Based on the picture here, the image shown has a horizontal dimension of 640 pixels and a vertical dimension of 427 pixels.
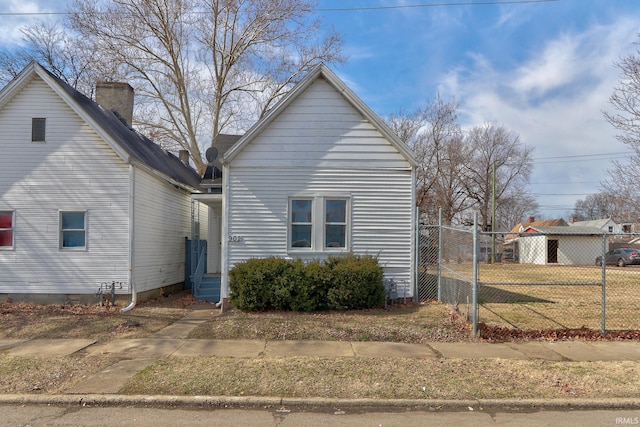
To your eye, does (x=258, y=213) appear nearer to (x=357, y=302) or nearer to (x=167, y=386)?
(x=357, y=302)

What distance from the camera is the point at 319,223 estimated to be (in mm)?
11461

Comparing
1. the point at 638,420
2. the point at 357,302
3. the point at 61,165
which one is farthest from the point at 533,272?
the point at 61,165

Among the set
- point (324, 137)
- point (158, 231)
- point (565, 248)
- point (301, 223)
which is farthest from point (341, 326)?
point (565, 248)

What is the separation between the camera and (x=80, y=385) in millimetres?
5676

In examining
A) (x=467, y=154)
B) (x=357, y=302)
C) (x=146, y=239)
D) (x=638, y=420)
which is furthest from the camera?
(x=467, y=154)

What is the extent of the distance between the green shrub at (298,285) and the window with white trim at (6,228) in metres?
6.20

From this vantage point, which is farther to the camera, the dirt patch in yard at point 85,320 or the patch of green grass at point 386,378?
the dirt patch in yard at point 85,320

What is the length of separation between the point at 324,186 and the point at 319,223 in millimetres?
966

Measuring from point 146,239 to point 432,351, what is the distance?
28.2 ft

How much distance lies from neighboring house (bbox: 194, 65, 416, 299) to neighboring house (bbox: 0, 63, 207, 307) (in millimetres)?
2839

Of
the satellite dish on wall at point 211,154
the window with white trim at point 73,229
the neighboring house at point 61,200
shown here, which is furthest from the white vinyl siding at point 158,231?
the satellite dish on wall at point 211,154

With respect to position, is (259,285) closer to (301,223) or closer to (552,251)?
(301,223)

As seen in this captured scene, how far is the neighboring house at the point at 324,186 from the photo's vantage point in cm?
1134

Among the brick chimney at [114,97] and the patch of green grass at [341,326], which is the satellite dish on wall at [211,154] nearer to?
the brick chimney at [114,97]
